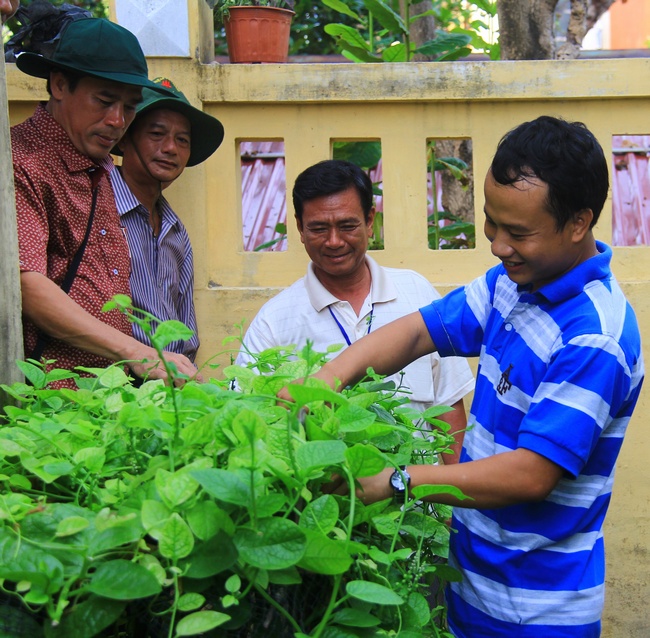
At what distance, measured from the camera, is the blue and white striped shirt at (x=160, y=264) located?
283 cm

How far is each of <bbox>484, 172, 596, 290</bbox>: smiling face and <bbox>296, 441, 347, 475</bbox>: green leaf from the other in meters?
0.69

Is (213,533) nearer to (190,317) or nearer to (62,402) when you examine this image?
(62,402)

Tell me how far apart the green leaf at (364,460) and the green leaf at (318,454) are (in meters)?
0.05

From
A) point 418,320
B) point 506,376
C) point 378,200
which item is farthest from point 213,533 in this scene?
point 378,200

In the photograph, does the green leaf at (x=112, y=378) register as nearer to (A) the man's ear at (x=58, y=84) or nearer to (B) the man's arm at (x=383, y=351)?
(B) the man's arm at (x=383, y=351)

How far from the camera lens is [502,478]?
5.14 feet

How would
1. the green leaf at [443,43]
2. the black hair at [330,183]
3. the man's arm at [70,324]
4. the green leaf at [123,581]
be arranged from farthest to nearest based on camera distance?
1. the green leaf at [443,43]
2. the black hair at [330,183]
3. the man's arm at [70,324]
4. the green leaf at [123,581]

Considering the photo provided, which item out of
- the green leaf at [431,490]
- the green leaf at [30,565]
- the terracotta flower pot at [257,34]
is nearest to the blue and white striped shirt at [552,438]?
the green leaf at [431,490]

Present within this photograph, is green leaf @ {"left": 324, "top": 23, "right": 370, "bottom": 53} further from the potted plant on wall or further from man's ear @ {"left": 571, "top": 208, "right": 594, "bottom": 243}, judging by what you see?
man's ear @ {"left": 571, "top": 208, "right": 594, "bottom": 243}

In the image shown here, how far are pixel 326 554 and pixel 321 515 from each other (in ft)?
0.21

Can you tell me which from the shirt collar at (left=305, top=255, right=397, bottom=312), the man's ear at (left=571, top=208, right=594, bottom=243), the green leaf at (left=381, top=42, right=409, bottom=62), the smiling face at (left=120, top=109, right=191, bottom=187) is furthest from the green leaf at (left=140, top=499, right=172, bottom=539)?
the green leaf at (left=381, top=42, right=409, bottom=62)

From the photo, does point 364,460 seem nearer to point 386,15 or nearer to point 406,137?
point 406,137

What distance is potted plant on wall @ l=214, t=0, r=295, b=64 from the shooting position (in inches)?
139

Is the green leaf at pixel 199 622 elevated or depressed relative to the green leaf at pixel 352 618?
elevated
